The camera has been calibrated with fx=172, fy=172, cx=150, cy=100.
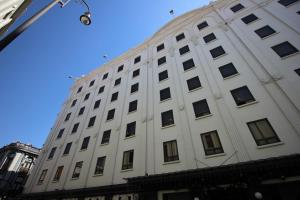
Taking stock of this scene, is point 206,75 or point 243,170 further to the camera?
point 206,75

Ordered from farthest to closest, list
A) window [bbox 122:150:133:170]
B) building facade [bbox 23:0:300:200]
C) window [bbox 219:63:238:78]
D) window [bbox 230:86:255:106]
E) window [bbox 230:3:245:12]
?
window [bbox 230:3:245:12] < window [bbox 219:63:238:78] < window [bbox 122:150:133:170] < window [bbox 230:86:255:106] < building facade [bbox 23:0:300:200]

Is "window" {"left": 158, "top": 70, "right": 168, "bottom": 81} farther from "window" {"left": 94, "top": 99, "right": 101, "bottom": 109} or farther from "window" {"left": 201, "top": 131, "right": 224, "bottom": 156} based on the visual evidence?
"window" {"left": 94, "top": 99, "right": 101, "bottom": 109}

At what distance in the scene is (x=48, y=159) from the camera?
73.9 feet

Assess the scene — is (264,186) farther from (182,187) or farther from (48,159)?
(48,159)

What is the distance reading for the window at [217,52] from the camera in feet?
57.3

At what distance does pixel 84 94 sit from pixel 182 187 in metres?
23.2

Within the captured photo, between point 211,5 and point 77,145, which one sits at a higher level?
point 211,5

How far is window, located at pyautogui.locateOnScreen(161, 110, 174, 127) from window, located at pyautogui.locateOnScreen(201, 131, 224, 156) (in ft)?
10.9

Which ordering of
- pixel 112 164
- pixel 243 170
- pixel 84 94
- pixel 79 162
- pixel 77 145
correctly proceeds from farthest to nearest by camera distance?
1. pixel 84 94
2. pixel 77 145
3. pixel 79 162
4. pixel 112 164
5. pixel 243 170

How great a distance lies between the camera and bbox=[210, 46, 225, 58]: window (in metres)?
17.5

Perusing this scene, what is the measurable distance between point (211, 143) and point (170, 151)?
324 centimetres

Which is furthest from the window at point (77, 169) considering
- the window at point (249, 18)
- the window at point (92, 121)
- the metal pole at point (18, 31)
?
the window at point (249, 18)

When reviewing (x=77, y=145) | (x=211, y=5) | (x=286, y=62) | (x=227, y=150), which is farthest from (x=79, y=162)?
(x=211, y=5)

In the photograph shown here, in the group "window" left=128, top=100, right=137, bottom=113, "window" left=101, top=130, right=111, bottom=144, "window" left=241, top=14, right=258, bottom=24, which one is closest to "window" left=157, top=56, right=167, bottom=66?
"window" left=128, top=100, right=137, bottom=113
